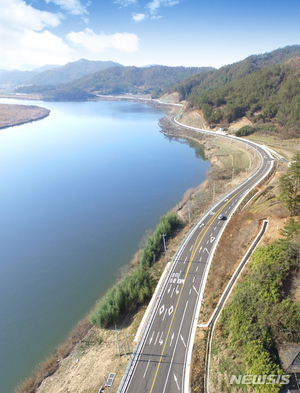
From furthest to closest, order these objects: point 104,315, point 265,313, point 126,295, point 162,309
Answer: point 126,295, point 104,315, point 162,309, point 265,313

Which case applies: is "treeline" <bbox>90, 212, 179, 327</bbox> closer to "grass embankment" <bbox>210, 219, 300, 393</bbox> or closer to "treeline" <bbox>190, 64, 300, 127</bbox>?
"grass embankment" <bbox>210, 219, 300, 393</bbox>

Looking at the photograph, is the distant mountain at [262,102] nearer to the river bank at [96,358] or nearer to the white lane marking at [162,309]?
the river bank at [96,358]

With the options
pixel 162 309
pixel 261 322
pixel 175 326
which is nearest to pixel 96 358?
pixel 162 309

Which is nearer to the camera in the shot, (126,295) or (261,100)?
(126,295)

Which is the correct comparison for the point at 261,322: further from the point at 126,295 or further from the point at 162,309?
the point at 126,295

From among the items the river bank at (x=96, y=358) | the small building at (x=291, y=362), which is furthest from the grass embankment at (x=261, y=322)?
the river bank at (x=96, y=358)

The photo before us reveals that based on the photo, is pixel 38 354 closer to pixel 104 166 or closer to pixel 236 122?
pixel 104 166

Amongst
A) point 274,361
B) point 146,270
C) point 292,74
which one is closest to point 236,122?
point 292,74

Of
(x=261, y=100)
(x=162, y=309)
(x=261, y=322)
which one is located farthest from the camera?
(x=261, y=100)
